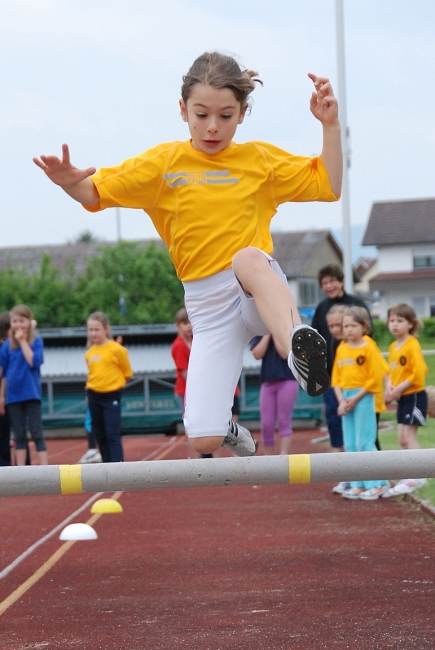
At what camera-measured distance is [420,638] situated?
470 centimetres

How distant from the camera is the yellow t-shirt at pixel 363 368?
8.72 meters

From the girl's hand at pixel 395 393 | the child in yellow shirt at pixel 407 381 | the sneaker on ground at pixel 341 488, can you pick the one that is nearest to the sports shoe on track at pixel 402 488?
the child in yellow shirt at pixel 407 381

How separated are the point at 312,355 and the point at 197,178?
3.72 feet

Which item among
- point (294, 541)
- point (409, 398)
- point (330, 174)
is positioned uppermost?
point (330, 174)

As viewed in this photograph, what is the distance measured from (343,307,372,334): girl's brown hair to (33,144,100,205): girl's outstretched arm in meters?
4.72

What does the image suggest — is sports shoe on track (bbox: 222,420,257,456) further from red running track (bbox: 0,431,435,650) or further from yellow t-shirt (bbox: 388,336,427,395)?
yellow t-shirt (bbox: 388,336,427,395)

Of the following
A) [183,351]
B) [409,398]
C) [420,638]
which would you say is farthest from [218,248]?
[183,351]

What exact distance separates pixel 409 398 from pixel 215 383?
4674 mm

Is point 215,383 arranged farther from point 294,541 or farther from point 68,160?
point 294,541

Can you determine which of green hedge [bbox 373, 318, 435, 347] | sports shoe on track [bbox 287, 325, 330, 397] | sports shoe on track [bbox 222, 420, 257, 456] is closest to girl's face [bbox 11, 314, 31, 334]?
sports shoe on track [bbox 222, 420, 257, 456]

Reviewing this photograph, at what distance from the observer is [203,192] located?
14.3 ft

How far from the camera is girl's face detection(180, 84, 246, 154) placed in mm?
4232

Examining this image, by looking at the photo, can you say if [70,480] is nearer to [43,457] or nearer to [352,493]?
[352,493]

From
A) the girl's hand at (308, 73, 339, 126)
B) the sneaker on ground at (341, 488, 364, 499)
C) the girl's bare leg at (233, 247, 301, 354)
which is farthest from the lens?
the sneaker on ground at (341, 488, 364, 499)
